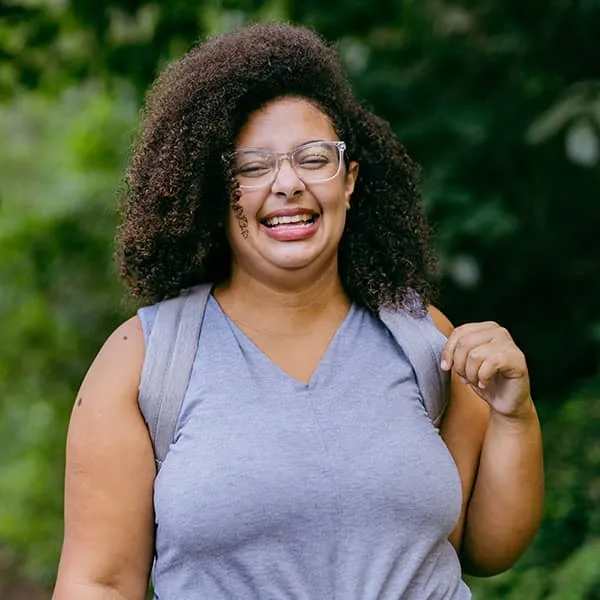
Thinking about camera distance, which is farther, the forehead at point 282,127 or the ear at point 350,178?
the ear at point 350,178

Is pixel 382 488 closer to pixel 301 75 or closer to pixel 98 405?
pixel 98 405

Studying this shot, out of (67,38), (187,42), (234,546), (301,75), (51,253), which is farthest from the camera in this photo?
(51,253)

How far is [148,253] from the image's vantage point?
2.62 m

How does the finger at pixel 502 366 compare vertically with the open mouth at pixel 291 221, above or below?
below

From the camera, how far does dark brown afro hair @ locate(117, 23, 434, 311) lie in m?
2.53

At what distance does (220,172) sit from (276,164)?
0.39 ft

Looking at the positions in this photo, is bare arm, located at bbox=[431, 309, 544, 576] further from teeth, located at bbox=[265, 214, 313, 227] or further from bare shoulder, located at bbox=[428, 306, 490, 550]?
teeth, located at bbox=[265, 214, 313, 227]

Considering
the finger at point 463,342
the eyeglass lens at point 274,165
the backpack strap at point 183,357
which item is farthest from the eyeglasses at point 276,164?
the finger at point 463,342

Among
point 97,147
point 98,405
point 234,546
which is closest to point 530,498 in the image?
point 234,546

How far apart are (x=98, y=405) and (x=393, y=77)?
2.68 meters

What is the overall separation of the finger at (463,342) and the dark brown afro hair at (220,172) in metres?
0.21

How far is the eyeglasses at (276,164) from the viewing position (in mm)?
2479

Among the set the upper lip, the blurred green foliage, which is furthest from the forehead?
the blurred green foliage

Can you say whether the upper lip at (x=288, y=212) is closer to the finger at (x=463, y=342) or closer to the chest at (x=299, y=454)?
the chest at (x=299, y=454)
